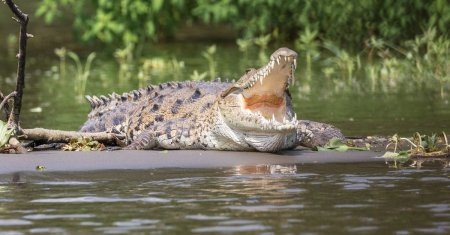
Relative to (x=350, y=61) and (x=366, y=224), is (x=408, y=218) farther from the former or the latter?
(x=350, y=61)

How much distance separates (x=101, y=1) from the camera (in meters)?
28.8

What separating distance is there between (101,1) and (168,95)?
625 inches

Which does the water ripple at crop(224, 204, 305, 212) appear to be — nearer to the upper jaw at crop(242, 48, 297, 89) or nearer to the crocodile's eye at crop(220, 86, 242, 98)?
the upper jaw at crop(242, 48, 297, 89)

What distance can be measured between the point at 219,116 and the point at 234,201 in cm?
295

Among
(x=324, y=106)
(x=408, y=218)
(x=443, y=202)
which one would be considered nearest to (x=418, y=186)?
(x=443, y=202)

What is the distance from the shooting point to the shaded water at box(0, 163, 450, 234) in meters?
7.99

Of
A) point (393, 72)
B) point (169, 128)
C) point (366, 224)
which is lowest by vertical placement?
point (366, 224)

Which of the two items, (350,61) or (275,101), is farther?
(350,61)

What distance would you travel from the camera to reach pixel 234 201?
8.97 m

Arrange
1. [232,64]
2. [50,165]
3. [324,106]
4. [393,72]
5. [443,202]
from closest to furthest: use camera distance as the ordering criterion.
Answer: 1. [443,202]
2. [50,165]
3. [324,106]
4. [393,72]
5. [232,64]

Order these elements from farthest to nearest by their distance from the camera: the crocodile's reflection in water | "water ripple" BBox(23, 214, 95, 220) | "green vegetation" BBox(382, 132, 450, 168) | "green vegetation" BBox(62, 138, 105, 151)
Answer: "green vegetation" BBox(62, 138, 105, 151)
"green vegetation" BBox(382, 132, 450, 168)
the crocodile's reflection in water
"water ripple" BBox(23, 214, 95, 220)

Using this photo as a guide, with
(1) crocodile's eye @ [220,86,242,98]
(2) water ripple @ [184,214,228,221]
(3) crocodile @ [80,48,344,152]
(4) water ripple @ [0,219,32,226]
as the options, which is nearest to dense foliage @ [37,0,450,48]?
(3) crocodile @ [80,48,344,152]

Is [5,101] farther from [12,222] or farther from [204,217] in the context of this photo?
[204,217]

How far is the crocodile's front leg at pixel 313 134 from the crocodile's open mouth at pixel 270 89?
0.68 meters
